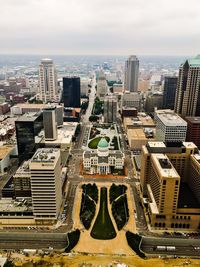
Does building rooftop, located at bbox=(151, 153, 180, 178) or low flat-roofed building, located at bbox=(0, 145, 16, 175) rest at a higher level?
building rooftop, located at bbox=(151, 153, 180, 178)

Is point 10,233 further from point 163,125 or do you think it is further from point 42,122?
point 163,125

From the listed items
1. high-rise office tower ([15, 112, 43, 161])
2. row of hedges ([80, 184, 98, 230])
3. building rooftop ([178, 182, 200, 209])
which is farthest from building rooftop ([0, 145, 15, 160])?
building rooftop ([178, 182, 200, 209])

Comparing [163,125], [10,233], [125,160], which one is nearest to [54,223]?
[10,233]

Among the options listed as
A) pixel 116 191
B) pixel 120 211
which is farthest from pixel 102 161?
pixel 120 211

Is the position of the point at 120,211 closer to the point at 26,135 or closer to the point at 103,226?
the point at 103,226

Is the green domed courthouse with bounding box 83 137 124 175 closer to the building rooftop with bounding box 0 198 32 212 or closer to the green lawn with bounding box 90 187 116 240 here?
the green lawn with bounding box 90 187 116 240

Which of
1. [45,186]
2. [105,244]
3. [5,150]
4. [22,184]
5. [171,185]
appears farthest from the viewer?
[5,150]

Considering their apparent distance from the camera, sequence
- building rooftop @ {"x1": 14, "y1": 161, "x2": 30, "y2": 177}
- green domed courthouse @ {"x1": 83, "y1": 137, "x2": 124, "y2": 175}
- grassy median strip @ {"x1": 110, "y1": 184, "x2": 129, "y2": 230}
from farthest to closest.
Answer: green domed courthouse @ {"x1": 83, "y1": 137, "x2": 124, "y2": 175}, building rooftop @ {"x1": 14, "y1": 161, "x2": 30, "y2": 177}, grassy median strip @ {"x1": 110, "y1": 184, "x2": 129, "y2": 230}

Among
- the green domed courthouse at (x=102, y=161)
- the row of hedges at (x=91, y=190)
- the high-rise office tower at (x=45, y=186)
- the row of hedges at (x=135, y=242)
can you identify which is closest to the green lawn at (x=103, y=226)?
the row of hedges at (x=91, y=190)
